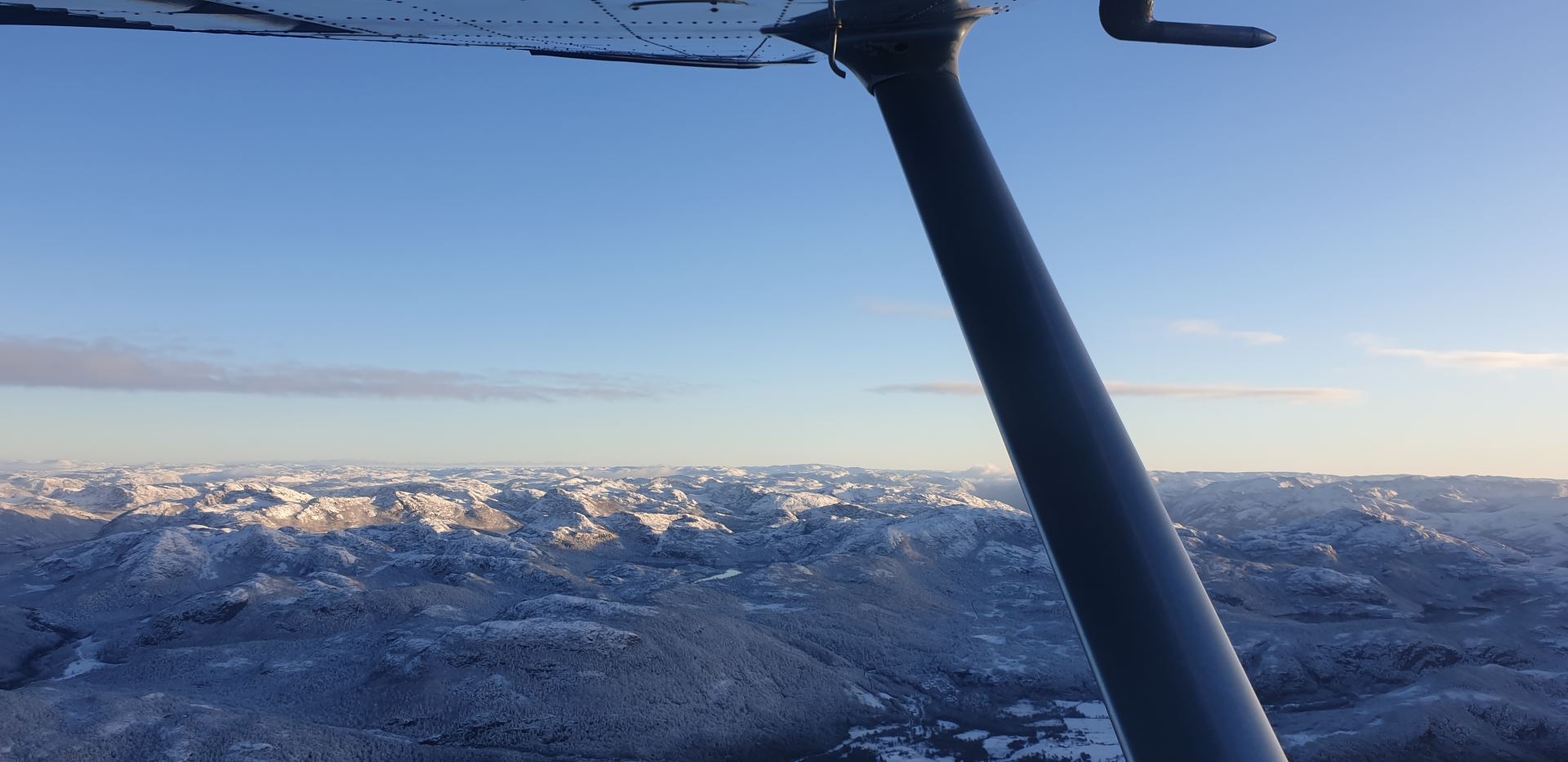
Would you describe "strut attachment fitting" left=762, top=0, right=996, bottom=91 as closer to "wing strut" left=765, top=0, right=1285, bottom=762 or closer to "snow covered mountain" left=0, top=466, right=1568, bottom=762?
"wing strut" left=765, top=0, right=1285, bottom=762

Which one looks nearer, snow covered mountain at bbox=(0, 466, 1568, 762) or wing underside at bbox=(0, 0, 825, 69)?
wing underside at bbox=(0, 0, 825, 69)

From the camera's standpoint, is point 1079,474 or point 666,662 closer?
point 1079,474

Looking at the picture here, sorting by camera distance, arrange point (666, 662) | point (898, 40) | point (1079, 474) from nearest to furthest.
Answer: point (1079, 474), point (898, 40), point (666, 662)

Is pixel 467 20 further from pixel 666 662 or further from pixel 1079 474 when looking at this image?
pixel 666 662

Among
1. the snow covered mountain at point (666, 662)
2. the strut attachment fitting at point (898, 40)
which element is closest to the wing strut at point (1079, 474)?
the strut attachment fitting at point (898, 40)

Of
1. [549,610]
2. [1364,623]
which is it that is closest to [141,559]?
[549,610]

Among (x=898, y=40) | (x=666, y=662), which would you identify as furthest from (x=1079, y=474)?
(x=666, y=662)

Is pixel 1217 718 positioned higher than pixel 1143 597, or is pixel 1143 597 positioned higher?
pixel 1143 597

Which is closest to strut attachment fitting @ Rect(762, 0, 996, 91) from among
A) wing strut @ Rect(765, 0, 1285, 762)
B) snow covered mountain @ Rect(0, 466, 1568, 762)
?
wing strut @ Rect(765, 0, 1285, 762)

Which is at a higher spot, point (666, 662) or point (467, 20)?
point (467, 20)

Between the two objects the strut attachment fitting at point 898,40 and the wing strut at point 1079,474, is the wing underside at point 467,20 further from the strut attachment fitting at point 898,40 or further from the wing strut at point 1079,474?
the wing strut at point 1079,474

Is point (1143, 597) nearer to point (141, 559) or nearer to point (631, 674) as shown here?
point (631, 674)
